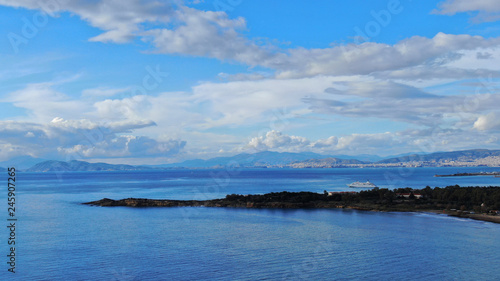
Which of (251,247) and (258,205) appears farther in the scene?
(258,205)

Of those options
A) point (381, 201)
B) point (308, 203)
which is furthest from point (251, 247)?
point (381, 201)

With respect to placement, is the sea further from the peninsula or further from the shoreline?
the peninsula

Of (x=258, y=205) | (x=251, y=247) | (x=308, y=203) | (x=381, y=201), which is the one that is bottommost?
(x=251, y=247)

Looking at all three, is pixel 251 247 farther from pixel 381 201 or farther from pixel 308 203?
pixel 381 201

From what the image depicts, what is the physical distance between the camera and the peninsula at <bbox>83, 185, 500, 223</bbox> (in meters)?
65.2

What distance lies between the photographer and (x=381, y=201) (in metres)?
73.7

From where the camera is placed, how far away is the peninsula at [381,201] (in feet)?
214

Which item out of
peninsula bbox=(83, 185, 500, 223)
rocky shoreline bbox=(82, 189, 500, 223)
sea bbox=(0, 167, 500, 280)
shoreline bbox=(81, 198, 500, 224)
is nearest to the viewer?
sea bbox=(0, 167, 500, 280)

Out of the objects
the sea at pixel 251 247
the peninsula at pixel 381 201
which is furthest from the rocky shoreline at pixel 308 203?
the sea at pixel 251 247

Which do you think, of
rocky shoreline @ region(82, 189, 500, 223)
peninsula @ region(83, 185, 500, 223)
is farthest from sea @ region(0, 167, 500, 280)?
rocky shoreline @ region(82, 189, 500, 223)

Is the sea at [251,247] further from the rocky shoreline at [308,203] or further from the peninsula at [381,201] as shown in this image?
the rocky shoreline at [308,203]

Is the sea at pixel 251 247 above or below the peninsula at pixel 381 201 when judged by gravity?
below

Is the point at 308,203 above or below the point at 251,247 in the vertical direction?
above

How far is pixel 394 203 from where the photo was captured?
7238 cm
